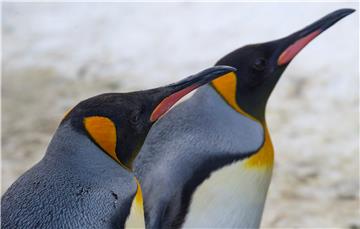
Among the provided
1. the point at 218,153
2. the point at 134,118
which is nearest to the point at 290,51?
the point at 218,153

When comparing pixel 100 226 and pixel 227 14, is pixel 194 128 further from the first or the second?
pixel 227 14

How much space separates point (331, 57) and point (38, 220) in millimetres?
3051

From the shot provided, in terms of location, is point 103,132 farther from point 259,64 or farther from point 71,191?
point 259,64

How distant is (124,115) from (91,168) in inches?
6.7

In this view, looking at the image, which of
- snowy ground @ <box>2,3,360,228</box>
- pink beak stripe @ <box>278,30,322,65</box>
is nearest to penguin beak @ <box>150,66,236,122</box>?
pink beak stripe @ <box>278,30,322,65</box>

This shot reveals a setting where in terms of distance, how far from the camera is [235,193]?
7.62 ft

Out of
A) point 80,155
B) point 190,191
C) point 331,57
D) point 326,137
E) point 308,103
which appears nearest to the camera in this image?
point 80,155

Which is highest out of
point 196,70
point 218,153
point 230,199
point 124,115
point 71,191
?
point 124,115

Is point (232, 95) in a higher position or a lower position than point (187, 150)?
higher

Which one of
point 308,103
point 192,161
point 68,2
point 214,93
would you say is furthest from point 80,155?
point 68,2

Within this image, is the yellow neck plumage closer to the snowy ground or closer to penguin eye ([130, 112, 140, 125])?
penguin eye ([130, 112, 140, 125])

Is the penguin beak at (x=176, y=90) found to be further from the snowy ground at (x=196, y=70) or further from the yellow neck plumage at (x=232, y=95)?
the snowy ground at (x=196, y=70)

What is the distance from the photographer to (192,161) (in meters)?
2.21

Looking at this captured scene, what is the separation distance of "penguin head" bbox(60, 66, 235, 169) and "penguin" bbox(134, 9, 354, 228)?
0.32 m
